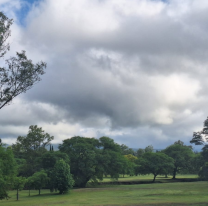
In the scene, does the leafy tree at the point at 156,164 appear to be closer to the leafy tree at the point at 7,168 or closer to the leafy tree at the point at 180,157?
the leafy tree at the point at 180,157

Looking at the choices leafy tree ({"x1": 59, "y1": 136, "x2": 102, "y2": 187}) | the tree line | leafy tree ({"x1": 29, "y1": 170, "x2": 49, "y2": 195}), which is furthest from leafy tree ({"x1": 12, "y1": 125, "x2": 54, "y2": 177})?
leafy tree ({"x1": 29, "y1": 170, "x2": 49, "y2": 195})

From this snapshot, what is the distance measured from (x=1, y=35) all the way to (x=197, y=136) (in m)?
53.5

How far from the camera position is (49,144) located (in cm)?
9031

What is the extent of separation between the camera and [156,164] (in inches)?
3489

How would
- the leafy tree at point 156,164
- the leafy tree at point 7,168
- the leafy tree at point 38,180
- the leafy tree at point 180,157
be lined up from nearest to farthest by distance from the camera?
the leafy tree at point 7,168 → the leafy tree at point 38,180 → the leafy tree at point 156,164 → the leafy tree at point 180,157

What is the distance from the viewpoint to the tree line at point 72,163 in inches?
1970

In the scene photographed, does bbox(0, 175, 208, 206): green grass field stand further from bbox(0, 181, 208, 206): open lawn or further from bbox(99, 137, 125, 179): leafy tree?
bbox(99, 137, 125, 179): leafy tree

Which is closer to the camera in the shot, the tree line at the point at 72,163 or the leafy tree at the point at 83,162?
the tree line at the point at 72,163

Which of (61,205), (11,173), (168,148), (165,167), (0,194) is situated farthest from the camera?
(168,148)

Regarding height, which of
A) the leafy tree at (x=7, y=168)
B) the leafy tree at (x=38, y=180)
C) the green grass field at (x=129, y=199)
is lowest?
the green grass field at (x=129, y=199)

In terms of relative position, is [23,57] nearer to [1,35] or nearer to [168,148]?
[1,35]

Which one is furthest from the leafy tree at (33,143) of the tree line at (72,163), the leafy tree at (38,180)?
the leafy tree at (38,180)


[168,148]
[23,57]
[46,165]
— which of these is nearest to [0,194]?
[23,57]

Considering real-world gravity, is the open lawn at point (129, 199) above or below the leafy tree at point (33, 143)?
below
